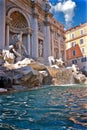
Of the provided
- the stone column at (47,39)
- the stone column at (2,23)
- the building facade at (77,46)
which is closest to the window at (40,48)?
the stone column at (47,39)

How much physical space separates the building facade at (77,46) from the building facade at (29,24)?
9009 mm

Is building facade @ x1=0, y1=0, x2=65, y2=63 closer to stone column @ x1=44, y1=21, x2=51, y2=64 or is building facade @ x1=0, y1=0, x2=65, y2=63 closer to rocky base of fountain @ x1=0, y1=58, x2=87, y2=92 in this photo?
Result: stone column @ x1=44, y1=21, x2=51, y2=64

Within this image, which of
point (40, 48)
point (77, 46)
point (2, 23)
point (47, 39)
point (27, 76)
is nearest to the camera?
point (27, 76)

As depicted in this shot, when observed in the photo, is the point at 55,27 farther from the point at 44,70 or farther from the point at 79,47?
the point at 44,70

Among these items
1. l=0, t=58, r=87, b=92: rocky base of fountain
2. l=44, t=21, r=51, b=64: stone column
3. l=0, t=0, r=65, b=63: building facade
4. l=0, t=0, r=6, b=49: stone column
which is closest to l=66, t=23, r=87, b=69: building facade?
l=0, t=0, r=65, b=63: building facade

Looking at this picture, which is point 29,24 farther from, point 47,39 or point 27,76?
Result: point 27,76

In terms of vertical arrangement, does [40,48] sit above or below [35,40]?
below

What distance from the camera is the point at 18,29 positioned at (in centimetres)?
2605

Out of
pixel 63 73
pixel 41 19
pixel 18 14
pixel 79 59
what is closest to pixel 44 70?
pixel 63 73

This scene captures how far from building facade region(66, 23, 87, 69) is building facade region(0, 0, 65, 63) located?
901cm

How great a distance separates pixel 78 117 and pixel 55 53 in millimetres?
33851

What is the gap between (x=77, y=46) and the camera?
43.3 metres

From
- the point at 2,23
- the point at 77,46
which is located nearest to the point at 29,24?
the point at 2,23

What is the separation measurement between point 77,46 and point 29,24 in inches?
761
